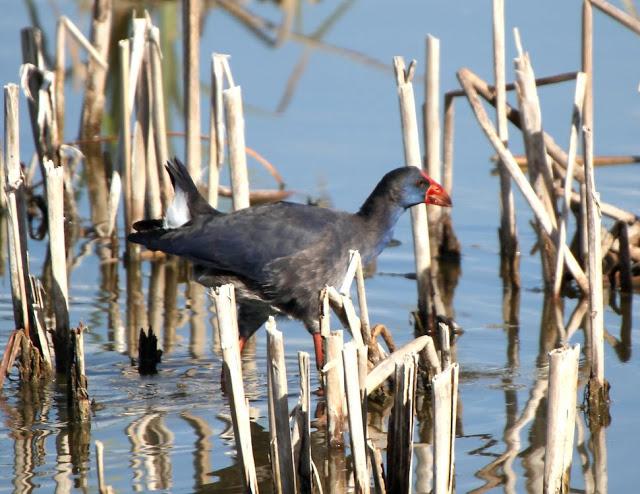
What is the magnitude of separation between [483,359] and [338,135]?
327 centimetres

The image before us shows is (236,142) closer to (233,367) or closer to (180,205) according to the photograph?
(180,205)

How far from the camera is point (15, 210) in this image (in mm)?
4762

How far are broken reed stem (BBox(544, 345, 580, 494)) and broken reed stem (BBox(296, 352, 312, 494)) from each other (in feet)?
2.30

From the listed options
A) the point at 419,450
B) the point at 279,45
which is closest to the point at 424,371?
Answer: the point at 419,450

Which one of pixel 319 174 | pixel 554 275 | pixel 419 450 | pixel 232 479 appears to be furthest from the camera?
pixel 319 174

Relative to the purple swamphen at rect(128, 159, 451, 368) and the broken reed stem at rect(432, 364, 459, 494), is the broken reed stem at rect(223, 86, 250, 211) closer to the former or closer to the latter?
the purple swamphen at rect(128, 159, 451, 368)

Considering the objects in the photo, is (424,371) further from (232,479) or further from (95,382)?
(95,382)

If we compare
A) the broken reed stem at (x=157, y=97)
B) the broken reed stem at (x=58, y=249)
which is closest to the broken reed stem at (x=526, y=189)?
the broken reed stem at (x=157, y=97)

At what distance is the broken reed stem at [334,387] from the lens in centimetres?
372

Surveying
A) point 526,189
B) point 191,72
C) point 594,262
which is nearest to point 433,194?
point 526,189

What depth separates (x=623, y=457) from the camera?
4441 millimetres

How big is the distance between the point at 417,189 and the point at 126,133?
173 cm

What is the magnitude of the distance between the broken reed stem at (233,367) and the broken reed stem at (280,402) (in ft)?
0.30

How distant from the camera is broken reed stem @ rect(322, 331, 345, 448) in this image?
3.72 metres
